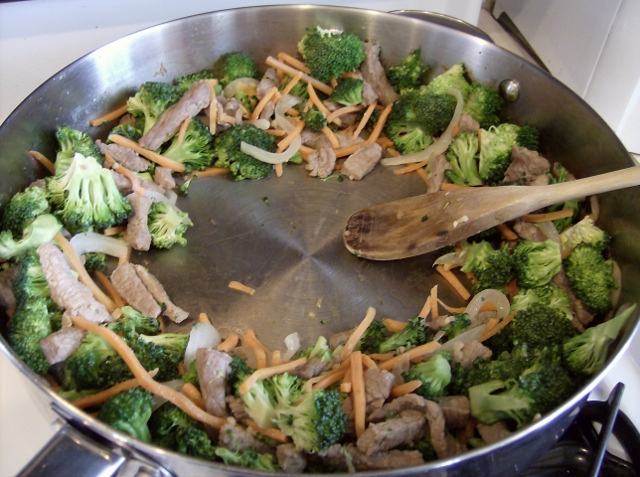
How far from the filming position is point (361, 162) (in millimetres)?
1918

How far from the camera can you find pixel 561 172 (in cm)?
174

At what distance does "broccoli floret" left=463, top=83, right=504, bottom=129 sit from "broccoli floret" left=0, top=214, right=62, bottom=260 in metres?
1.38

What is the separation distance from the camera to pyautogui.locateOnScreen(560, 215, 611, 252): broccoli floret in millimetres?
1590

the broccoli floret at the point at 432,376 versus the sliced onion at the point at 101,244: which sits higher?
the broccoli floret at the point at 432,376

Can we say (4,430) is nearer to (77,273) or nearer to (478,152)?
(77,273)

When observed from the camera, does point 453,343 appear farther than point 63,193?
No

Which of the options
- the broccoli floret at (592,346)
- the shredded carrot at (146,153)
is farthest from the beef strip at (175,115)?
the broccoli floret at (592,346)

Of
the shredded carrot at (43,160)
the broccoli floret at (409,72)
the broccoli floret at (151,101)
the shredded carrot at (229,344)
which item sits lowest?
the shredded carrot at (229,344)

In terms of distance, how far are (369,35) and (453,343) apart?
1.22 metres

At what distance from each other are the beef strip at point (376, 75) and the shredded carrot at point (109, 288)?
Result: 115 cm

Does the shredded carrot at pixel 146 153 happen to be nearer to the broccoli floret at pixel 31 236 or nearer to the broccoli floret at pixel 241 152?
the broccoli floret at pixel 241 152

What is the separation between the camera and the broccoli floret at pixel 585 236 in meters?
1.59

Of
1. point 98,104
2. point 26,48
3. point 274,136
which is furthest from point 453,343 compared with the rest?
point 26,48

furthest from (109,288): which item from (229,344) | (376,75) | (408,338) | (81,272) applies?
(376,75)
